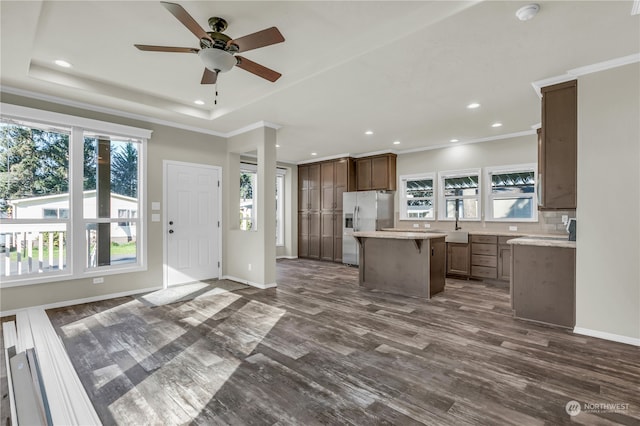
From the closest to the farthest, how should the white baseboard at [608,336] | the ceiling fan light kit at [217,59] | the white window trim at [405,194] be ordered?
1. the ceiling fan light kit at [217,59]
2. the white baseboard at [608,336]
3. the white window trim at [405,194]

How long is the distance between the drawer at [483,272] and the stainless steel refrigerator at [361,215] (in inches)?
81.5

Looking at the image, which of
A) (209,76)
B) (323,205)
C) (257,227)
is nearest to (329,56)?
(209,76)

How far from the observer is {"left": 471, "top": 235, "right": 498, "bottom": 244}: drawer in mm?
5352

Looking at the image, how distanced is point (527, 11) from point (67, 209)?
5.31 m

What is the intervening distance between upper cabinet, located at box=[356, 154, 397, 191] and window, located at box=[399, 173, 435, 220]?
0.99ft

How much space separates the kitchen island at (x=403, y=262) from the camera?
4.33m

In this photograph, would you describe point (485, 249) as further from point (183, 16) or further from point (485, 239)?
point (183, 16)

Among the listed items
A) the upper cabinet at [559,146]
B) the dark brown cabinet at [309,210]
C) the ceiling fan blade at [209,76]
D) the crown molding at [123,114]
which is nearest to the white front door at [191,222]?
the crown molding at [123,114]

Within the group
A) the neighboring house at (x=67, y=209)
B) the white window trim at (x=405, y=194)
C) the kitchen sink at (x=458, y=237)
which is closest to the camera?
the neighboring house at (x=67, y=209)

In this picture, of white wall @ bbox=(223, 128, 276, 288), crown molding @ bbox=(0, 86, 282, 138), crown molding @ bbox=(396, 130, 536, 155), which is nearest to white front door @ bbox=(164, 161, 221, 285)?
white wall @ bbox=(223, 128, 276, 288)

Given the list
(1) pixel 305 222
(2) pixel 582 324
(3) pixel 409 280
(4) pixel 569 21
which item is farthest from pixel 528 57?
(1) pixel 305 222

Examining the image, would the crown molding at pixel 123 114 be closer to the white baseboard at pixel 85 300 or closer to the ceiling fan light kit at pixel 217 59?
the ceiling fan light kit at pixel 217 59

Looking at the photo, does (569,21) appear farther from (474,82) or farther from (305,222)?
(305,222)

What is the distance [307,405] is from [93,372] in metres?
1.67
